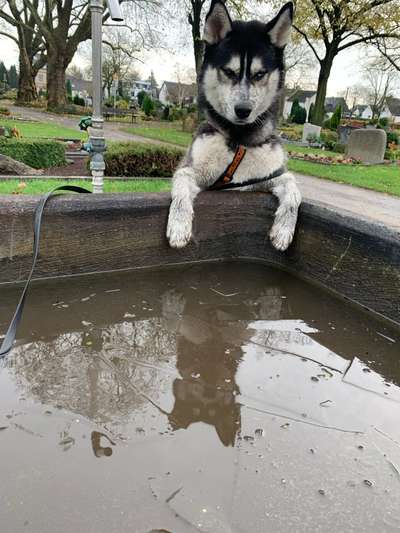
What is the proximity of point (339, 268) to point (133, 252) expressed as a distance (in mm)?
1535

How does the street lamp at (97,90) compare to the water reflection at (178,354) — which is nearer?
the water reflection at (178,354)

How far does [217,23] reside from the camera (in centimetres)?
339

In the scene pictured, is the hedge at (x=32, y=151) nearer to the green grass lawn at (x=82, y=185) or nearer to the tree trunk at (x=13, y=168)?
the tree trunk at (x=13, y=168)

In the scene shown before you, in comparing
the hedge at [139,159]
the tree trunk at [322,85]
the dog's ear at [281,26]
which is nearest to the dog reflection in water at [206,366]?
the dog's ear at [281,26]

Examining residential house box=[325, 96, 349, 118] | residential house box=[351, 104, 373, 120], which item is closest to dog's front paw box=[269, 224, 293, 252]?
residential house box=[325, 96, 349, 118]

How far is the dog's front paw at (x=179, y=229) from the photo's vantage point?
3.22 m

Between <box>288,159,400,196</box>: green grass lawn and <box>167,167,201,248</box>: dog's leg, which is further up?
<box>167,167,201,248</box>: dog's leg

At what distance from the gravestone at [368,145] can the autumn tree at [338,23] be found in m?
8.53

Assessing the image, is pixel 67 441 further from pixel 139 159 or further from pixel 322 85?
pixel 322 85

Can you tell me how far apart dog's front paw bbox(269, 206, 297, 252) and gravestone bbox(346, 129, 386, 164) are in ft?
48.2

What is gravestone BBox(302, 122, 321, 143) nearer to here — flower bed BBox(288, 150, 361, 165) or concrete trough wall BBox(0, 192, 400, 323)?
flower bed BBox(288, 150, 361, 165)

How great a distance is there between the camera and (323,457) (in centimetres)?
180

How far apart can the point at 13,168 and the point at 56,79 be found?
90.0ft

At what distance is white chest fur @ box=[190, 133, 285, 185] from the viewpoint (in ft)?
11.9
